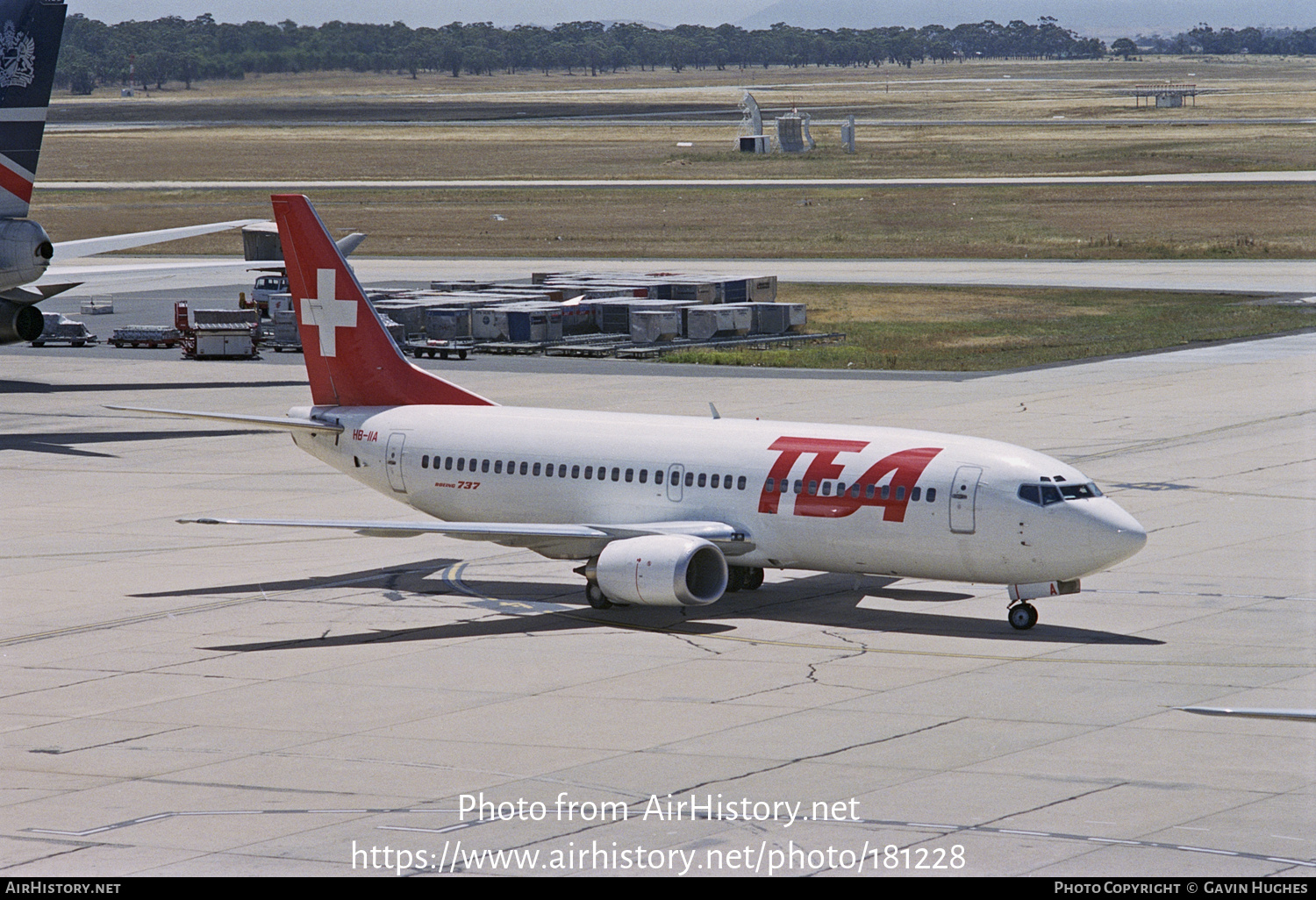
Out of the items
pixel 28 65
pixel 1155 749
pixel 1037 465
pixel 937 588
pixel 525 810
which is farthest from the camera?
pixel 28 65

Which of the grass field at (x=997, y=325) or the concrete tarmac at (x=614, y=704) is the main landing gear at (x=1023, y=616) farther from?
the grass field at (x=997, y=325)

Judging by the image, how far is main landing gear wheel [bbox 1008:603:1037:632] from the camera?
31859 mm

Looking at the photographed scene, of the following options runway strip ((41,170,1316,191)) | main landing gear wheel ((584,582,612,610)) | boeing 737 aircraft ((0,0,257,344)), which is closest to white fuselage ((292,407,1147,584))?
main landing gear wheel ((584,582,612,610))

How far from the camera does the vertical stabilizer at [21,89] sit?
171 feet

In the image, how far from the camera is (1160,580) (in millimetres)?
36188

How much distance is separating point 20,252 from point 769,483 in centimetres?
2841

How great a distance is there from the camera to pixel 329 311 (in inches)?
1565

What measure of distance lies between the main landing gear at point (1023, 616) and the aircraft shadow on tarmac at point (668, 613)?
0.15m

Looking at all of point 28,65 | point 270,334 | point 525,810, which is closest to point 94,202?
point 270,334

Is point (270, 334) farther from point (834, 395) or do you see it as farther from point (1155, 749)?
point (1155, 749)

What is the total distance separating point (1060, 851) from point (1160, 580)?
17480 millimetres

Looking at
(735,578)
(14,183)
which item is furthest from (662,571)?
(14,183)

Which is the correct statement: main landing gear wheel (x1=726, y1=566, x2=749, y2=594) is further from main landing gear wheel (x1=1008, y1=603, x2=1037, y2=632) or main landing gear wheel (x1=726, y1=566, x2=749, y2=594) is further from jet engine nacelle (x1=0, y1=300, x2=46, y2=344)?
jet engine nacelle (x1=0, y1=300, x2=46, y2=344)

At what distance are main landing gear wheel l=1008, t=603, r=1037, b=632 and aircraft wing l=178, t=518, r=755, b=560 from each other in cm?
526
